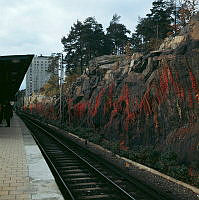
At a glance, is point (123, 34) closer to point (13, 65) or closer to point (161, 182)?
point (13, 65)

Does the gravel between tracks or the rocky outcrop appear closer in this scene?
the gravel between tracks

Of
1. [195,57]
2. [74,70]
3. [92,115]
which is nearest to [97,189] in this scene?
[195,57]

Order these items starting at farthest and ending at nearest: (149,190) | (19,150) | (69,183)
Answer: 1. (19,150)
2. (69,183)
3. (149,190)

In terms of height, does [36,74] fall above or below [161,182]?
above

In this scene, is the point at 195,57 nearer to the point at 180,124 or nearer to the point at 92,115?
the point at 180,124

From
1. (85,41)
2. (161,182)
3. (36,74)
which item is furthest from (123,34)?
(36,74)

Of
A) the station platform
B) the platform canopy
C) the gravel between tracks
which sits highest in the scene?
the platform canopy

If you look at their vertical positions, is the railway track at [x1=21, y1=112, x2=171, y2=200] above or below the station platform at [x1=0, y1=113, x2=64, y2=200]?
below

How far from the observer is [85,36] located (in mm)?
50125

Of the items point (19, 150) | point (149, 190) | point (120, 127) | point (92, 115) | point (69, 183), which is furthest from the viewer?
point (92, 115)

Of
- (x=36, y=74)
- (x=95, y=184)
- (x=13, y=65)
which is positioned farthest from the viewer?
(x=36, y=74)

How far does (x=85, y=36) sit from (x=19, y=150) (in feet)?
134

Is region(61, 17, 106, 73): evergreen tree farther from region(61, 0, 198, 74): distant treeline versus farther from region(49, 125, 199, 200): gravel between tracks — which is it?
region(49, 125, 199, 200): gravel between tracks

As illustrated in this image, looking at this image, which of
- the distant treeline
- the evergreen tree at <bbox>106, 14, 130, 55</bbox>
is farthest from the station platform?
the evergreen tree at <bbox>106, 14, 130, 55</bbox>
